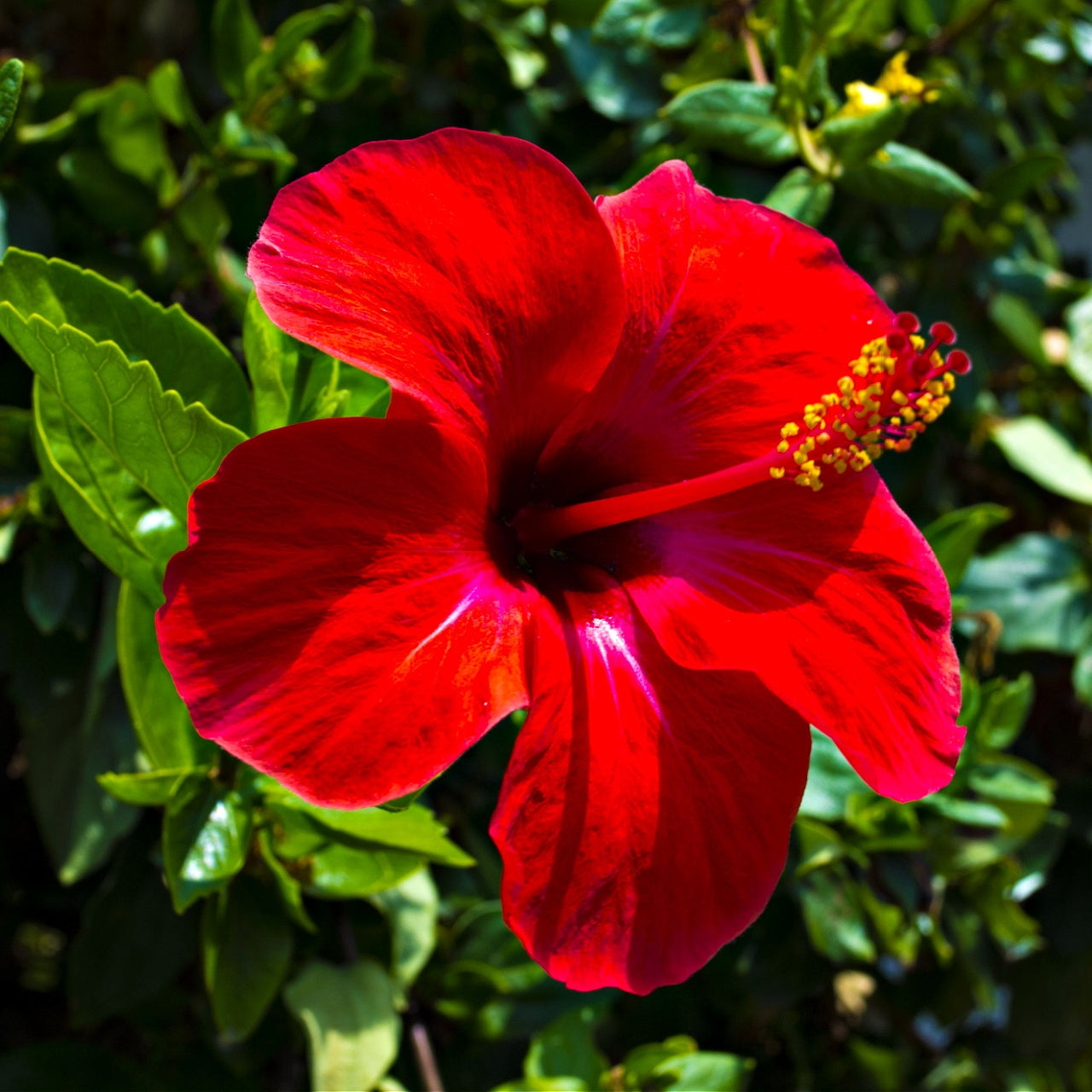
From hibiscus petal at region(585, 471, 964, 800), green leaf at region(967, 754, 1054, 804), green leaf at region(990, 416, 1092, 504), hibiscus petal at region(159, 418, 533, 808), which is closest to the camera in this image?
hibiscus petal at region(159, 418, 533, 808)

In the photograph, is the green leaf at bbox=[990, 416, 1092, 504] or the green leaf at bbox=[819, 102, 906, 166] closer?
the green leaf at bbox=[819, 102, 906, 166]

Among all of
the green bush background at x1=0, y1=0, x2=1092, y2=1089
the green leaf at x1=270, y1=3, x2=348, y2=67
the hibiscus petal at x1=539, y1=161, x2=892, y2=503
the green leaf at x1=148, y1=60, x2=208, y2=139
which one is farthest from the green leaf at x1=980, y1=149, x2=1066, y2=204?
the green leaf at x1=148, y1=60, x2=208, y2=139

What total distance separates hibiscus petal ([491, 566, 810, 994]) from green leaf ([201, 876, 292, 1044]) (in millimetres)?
345

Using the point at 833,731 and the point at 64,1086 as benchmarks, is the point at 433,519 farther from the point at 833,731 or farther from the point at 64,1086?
the point at 64,1086

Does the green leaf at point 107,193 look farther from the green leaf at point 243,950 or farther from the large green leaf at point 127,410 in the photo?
the green leaf at point 243,950

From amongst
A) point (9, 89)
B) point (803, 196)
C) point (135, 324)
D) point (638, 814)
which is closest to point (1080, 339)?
point (803, 196)

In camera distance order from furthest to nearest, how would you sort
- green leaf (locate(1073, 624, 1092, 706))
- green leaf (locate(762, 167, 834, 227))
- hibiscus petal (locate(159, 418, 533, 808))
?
1. green leaf (locate(1073, 624, 1092, 706))
2. green leaf (locate(762, 167, 834, 227))
3. hibiscus petal (locate(159, 418, 533, 808))

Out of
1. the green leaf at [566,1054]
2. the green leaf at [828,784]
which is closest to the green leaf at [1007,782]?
the green leaf at [828,784]

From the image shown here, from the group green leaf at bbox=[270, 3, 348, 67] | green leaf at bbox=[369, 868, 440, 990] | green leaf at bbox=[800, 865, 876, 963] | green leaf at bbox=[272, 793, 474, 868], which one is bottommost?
green leaf at bbox=[800, 865, 876, 963]

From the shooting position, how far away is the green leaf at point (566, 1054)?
1.12 m

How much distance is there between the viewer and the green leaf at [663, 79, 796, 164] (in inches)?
42.7

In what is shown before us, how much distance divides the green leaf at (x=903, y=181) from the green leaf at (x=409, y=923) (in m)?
0.86

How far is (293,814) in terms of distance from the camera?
897 mm

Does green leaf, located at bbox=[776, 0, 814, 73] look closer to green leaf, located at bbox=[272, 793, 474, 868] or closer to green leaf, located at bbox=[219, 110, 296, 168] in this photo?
green leaf, located at bbox=[219, 110, 296, 168]
